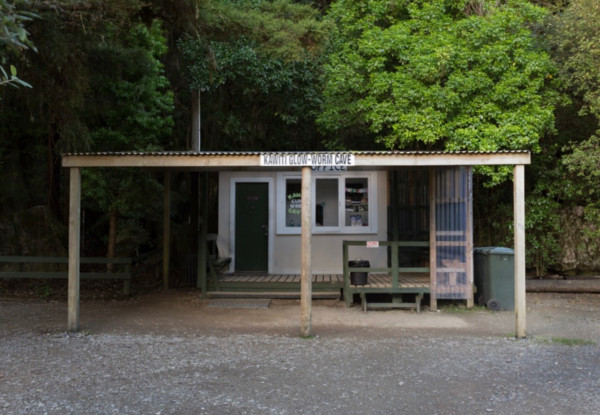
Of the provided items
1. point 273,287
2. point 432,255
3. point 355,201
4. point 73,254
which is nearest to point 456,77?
point 355,201

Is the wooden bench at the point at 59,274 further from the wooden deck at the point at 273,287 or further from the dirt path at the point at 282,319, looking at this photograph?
the wooden deck at the point at 273,287

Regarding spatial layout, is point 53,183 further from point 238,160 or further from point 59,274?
point 238,160

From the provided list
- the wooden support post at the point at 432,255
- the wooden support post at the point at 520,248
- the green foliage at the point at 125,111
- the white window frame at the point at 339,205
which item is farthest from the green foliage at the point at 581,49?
the green foliage at the point at 125,111

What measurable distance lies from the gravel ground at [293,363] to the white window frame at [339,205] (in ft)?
8.95

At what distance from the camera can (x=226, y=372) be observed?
5.62m

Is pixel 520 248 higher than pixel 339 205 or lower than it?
lower

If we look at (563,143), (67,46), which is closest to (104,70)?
(67,46)

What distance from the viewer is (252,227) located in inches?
Answer: 464

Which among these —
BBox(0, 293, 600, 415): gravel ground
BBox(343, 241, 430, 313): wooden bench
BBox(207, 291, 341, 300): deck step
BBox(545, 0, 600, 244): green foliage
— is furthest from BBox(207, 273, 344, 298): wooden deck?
BBox(545, 0, 600, 244): green foliage

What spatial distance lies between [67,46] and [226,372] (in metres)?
5.32

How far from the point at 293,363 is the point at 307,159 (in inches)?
105

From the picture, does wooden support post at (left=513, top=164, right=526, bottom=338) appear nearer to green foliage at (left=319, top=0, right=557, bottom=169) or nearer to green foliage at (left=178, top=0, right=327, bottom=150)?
green foliage at (left=319, top=0, right=557, bottom=169)

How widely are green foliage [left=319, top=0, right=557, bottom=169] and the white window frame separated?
38.1 inches

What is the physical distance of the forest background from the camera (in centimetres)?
960
